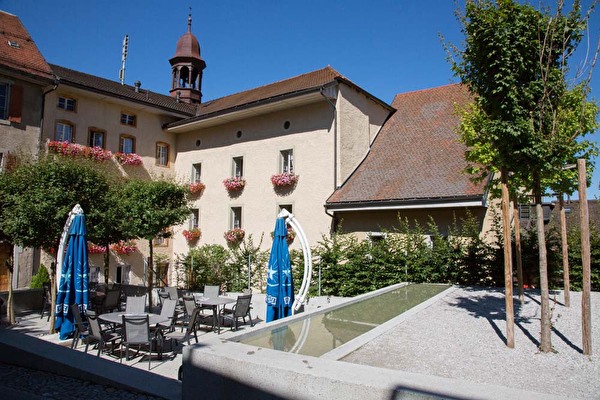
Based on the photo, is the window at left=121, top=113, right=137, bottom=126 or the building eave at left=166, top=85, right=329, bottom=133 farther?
the window at left=121, top=113, right=137, bottom=126

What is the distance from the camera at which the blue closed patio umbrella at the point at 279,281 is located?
31.9ft

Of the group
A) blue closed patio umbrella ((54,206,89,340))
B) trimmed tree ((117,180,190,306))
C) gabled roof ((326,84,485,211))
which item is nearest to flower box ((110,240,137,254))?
trimmed tree ((117,180,190,306))

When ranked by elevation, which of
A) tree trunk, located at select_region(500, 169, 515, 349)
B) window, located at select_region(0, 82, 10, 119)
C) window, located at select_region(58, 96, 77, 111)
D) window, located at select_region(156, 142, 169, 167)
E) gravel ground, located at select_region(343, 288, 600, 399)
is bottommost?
gravel ground, located at select_region(343, 288, 600, 399)

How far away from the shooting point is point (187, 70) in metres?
27.5

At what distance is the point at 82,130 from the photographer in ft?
63.8

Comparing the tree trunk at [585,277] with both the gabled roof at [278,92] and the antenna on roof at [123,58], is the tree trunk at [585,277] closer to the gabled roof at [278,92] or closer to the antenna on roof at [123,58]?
the gabled roof at [278,92]

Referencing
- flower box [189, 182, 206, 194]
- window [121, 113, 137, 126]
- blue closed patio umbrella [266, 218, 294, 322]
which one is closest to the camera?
blue closed patio umbrella [266, 218, 294, 322]

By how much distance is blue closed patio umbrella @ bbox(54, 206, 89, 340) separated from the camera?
9.09 meters

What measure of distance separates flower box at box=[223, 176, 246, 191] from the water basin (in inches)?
411

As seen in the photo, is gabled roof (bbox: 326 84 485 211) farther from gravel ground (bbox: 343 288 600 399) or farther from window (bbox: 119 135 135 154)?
window (bbox: 119 135 135 154)

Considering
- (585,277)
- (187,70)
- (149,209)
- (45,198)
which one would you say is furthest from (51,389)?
(187,70)

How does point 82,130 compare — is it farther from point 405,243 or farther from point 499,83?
point 499,83

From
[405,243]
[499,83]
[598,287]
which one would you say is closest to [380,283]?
[405,243]

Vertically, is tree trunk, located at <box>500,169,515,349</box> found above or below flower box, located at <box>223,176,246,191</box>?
below
